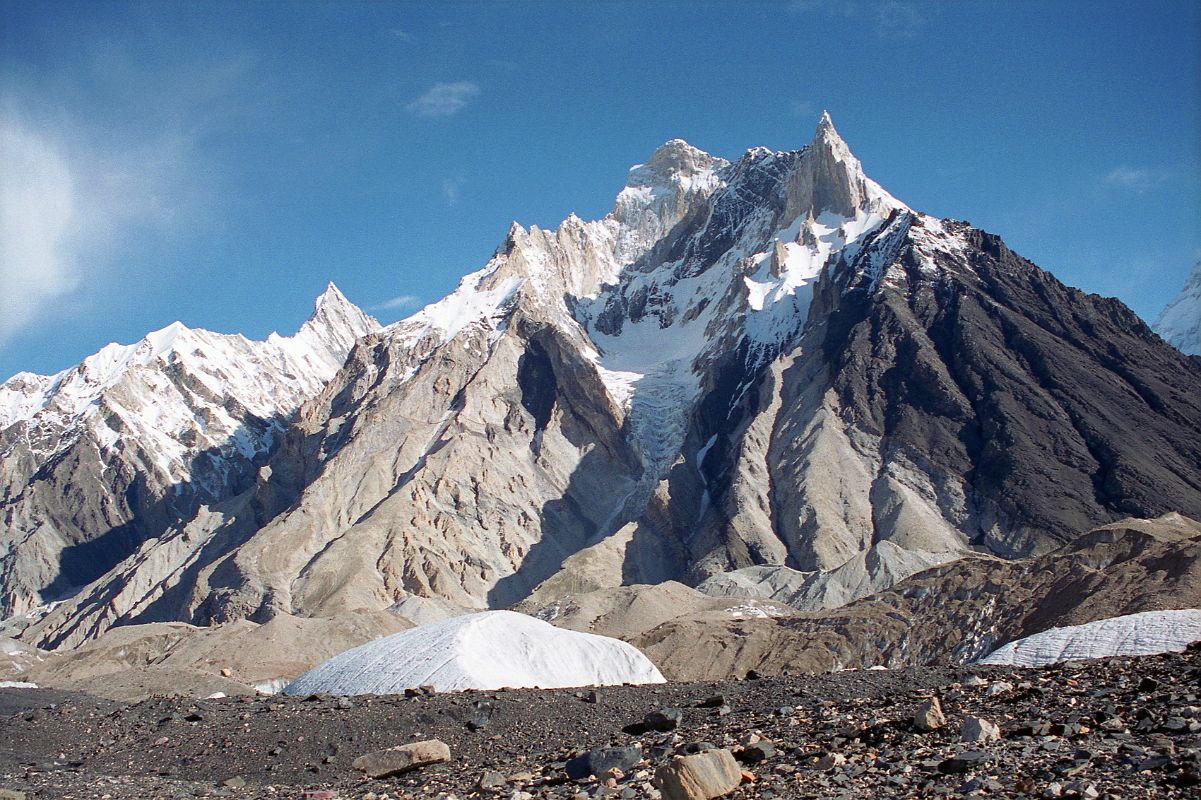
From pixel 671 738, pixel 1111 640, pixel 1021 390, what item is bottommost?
pixel 671 738

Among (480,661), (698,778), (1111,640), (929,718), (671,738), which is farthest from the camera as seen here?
(480,661)

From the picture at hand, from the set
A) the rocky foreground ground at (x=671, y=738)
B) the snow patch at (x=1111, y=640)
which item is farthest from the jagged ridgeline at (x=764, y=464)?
the rocky foreground ground at (x=671, y=738)

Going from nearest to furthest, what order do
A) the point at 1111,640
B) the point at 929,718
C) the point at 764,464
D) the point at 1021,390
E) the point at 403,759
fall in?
the point at 929,718, the point at 403,759, the point at 1111,640, the point at 1021,390, the point at 764,464

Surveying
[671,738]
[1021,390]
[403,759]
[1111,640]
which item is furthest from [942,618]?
[1021,390]

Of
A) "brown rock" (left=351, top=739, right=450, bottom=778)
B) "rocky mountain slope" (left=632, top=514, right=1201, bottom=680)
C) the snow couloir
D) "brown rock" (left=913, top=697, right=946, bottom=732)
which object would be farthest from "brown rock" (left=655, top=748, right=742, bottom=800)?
"rocky mountain slope" (left=632, top=514, right=1201, bottom=680)

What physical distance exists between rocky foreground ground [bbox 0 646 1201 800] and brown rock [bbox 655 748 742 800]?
19 centimetres

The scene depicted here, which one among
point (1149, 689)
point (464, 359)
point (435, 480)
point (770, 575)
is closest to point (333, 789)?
point (1149, 689)

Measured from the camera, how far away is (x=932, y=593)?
80812 millimetres

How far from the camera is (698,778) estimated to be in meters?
14.1

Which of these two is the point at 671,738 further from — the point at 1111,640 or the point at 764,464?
the point at 764,464

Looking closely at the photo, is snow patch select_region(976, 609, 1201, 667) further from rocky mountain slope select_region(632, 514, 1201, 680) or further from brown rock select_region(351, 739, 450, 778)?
rocky mountain slope select_region(632, 514, 1201, 680)

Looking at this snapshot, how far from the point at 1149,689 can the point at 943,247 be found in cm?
16981

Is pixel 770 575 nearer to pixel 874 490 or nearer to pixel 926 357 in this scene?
pixel 874 490

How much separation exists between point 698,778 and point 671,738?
4799mm
